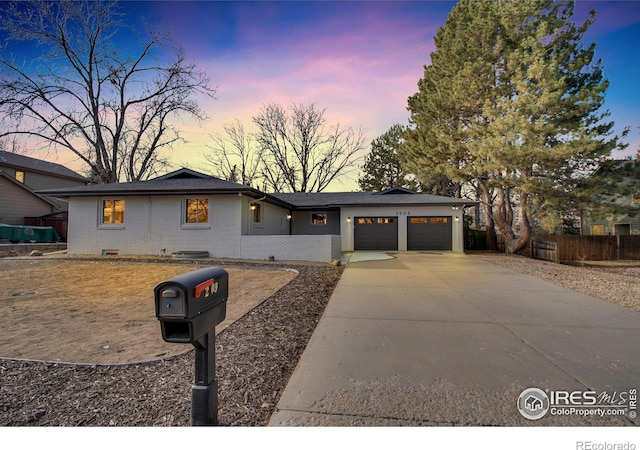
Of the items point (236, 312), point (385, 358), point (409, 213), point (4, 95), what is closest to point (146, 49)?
point (4, 95)

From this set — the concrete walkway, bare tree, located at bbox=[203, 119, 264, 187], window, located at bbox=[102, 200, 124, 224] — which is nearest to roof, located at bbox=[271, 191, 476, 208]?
window, located at bbox=[102, 200, 124, 224]

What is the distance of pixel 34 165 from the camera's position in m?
24.6

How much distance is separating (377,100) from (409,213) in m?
6.03

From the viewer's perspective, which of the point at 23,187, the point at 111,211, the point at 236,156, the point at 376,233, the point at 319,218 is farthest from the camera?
the point at 236,156

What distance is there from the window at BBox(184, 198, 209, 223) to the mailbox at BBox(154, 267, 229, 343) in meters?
12.1

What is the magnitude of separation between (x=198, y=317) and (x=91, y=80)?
85.0 feet

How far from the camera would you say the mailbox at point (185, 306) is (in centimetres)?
154

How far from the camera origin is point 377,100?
14625mm

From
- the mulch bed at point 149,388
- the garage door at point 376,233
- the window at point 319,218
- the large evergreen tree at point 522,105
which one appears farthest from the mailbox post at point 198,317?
the window at point 319,218

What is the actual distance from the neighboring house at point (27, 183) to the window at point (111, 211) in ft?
20.2

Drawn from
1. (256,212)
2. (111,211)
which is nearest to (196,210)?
(256,212)

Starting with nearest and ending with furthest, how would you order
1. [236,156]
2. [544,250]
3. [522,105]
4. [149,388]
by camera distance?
[149,388] → [522,105] → [544,250] → [236,156]

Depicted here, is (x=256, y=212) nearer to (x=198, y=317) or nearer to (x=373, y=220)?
(x=373, y=220)

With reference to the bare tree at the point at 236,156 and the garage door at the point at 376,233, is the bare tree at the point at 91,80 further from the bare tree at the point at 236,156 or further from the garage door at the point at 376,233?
the garage door at the point at 376,233
